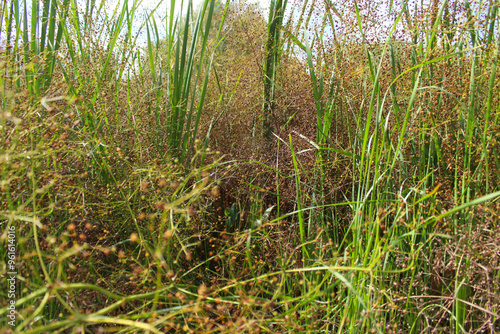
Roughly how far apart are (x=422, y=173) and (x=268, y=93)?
861 mm

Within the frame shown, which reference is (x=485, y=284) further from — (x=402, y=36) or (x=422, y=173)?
(x=402, y=36)

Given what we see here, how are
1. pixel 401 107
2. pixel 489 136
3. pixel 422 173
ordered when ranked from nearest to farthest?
pixel 489 136 → pixel 422 173 → pixel 401 107

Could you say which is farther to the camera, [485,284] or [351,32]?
[351,32]

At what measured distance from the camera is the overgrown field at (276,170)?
3.10 ft

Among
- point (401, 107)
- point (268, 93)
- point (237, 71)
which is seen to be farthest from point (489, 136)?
point (237, 71)

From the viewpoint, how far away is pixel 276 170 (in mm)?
1227

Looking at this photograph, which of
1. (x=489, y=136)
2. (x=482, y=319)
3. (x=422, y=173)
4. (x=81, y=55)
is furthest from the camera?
(x=81, y=55)

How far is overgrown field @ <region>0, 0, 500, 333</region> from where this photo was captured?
3.10 feet

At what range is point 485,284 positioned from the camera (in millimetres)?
976

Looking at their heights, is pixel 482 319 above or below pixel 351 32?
below

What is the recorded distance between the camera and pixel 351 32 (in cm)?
158

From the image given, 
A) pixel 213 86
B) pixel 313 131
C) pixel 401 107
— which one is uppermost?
pixel 213 86

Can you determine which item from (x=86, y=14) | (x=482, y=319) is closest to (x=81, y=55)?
(x=86, y=14)

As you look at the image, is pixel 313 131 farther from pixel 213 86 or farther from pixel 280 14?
pixel 213 86
